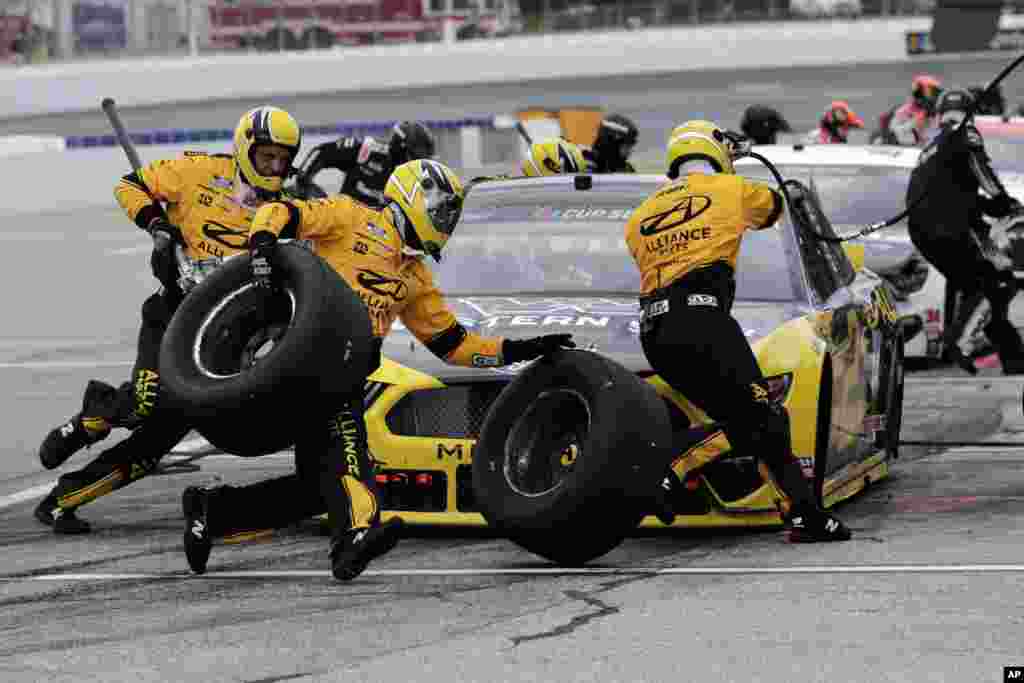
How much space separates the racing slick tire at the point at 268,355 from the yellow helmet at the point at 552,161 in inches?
187

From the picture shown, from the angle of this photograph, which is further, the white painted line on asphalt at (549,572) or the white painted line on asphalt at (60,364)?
the white painted line on asphalt at (60,364)

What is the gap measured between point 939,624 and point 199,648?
6.78 feet

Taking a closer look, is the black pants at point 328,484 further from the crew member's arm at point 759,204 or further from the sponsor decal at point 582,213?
the sponsor decal at point 582,213

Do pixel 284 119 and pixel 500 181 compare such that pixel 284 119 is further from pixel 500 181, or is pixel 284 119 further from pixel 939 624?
pixel 939 624

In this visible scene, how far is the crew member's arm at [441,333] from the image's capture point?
788 cm

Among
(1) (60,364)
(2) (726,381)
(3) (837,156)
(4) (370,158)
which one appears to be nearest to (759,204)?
(2) (726,381)

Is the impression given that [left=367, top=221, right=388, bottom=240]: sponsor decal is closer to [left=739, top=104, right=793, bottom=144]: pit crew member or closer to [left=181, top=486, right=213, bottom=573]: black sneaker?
[left=181, top=486, right=213, bottom=573]: black sneaker

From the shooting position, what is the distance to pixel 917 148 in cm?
1585

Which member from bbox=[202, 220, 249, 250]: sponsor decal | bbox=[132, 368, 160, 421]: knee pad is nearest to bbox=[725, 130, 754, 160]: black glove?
bbox=[202, 220, 249, 250]: sponsor decal

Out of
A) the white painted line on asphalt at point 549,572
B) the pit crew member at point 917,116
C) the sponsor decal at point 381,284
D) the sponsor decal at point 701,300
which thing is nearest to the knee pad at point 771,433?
the sponsor decal at point 701,300

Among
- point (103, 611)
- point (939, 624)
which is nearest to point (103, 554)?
point (103, 611)

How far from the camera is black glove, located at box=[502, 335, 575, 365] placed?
7.62 meters

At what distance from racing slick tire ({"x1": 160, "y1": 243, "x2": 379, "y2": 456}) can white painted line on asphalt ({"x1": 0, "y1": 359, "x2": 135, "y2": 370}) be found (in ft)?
25.0

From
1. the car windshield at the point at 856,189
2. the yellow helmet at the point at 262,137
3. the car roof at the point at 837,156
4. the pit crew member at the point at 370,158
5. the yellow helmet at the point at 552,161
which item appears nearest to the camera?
the yellow helmet at the point at 262,137
